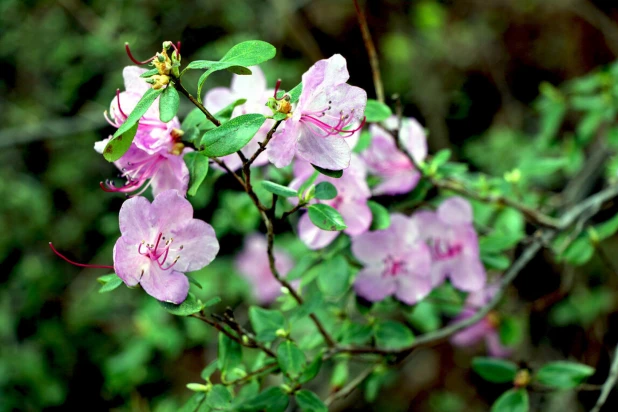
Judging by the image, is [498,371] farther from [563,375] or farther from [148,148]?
[148,148]

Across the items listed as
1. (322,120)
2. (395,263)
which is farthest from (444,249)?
(322,120)

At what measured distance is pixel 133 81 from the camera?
3.48ft

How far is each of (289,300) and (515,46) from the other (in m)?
2.41

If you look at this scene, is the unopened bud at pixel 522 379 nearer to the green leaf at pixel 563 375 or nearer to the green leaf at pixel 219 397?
the green leaf at pixel 563 375

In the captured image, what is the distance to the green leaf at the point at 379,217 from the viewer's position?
1.24m

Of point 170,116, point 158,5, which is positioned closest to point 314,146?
point 170,116

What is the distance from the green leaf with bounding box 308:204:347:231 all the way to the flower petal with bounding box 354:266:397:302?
35 cm

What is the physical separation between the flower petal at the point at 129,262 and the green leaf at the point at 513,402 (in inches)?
35.1

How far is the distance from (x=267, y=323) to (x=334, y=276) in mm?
172

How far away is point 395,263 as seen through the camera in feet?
4.40

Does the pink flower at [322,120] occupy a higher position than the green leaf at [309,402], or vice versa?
the pink flower at [322,120]

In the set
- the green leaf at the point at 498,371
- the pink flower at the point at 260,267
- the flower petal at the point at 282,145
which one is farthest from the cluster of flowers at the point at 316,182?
the pink flower at the point at 260,267

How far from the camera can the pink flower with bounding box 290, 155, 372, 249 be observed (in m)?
1.24

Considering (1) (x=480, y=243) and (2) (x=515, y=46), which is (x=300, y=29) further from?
(1) (x=480, y=243)
